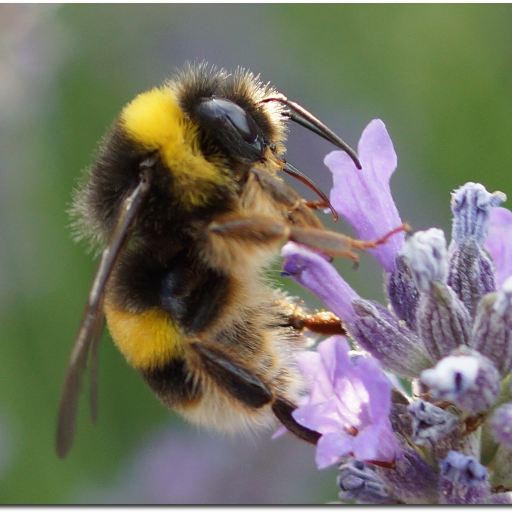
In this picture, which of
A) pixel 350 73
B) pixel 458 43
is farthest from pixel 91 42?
pixel 458 43

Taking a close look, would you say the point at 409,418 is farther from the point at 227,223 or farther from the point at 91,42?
the point at 91,42

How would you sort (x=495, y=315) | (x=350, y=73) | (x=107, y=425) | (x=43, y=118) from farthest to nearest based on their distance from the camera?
(x=350, y=73) < (x=43, y=118) < (x=107, y=425) < (x=495, y=315)

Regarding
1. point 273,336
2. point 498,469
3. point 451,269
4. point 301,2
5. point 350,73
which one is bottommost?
point 498,469

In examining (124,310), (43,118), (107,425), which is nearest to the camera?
(124,310)

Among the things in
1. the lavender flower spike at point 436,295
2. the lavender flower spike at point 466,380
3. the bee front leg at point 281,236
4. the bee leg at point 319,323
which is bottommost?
the lavender flower spike at point 466,380

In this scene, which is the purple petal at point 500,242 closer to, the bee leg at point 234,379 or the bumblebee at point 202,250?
the bumblebee at point 202,250

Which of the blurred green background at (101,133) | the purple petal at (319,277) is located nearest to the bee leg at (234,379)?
the purple petal at (319,277)
